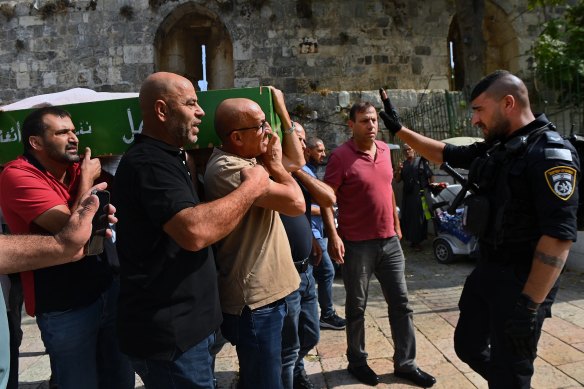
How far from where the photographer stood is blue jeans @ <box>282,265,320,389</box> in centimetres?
263

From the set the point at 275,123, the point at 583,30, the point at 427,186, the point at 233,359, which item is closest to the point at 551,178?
the point at 275,123

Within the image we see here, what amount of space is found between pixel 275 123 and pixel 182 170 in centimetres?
86

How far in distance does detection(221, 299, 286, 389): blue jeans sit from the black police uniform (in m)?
1.13

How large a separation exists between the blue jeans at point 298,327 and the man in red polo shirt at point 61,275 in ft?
3.10

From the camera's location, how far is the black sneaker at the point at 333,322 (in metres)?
4.65

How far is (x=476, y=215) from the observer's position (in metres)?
2.38

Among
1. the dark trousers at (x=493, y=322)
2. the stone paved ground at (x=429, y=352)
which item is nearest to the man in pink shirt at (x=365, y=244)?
the stone paved ground at (x=429, y=352)

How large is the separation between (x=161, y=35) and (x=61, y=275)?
9291 millimetres

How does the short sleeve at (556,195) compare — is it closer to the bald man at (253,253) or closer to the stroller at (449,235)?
the bald man at (253,253)

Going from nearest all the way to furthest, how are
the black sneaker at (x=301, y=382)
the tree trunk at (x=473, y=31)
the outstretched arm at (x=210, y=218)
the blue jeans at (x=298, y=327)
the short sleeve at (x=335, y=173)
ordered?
the outstretched arm at (x=210, y=218)
the blue jeans at (x=298, y=327)
the black sneaker at (x=301, y=382)
the short sleeve at (x=335, y=173)
the tree trunk at (x=473, y=31)

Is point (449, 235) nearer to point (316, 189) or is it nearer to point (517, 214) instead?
point (316, 189)

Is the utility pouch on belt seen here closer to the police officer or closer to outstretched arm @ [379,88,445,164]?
the police officer

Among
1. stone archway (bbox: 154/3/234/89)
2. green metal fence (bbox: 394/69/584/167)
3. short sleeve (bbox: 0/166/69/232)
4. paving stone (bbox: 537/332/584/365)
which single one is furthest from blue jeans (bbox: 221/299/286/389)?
stone archway (bbox: 154/3/234/89)

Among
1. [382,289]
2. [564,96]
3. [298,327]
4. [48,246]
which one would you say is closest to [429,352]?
[382,289]
